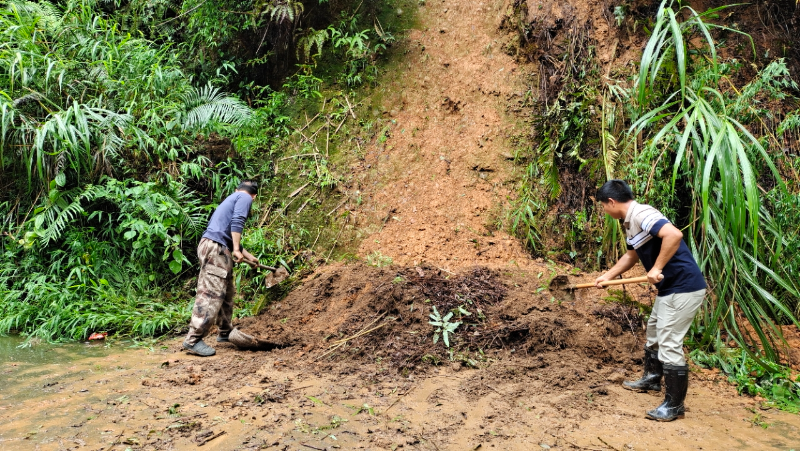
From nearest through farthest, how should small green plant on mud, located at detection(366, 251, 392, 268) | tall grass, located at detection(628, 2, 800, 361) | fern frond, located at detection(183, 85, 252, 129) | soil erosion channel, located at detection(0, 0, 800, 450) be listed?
1. soil erosion channel, located at detection(0, 0, 800, 450)
2. tall grass, located at detection(628, 2, 800, 361)
3. small green plant on mud, located at detection(366, 251, 392, 268)
4. fern frond, located at detection(183, 85, 252, 129)

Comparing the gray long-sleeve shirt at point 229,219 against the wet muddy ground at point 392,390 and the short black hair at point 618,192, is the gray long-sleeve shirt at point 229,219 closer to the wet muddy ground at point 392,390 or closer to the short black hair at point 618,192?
the wet muddy ground at point 392,390

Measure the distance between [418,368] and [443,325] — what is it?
48cm

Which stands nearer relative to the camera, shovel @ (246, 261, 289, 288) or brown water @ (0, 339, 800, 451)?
brown water @ (0, 339, 800, 451)

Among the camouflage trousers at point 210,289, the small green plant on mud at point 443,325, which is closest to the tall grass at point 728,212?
the small green plant on mud at point 443,325

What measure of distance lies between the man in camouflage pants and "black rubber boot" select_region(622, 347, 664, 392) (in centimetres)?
329

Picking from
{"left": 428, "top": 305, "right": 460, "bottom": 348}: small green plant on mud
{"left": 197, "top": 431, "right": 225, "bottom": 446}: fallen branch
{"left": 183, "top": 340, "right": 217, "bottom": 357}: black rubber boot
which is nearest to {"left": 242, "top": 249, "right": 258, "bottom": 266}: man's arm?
{"left": 183, "top": 340, "right": 217, "bottom": 357}: black rubber boot

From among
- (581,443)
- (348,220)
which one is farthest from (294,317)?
(581,443)

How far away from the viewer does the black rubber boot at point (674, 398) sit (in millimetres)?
3021

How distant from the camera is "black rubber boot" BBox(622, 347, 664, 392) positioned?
135 inches

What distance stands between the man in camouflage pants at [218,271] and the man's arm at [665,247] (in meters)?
3.24

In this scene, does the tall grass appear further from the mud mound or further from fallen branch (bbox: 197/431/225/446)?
fallen branch (bbox: 197/431/225/446)

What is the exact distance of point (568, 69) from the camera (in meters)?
5.88

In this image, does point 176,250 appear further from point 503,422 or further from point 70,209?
point 503,422

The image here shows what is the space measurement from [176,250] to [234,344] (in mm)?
1761
